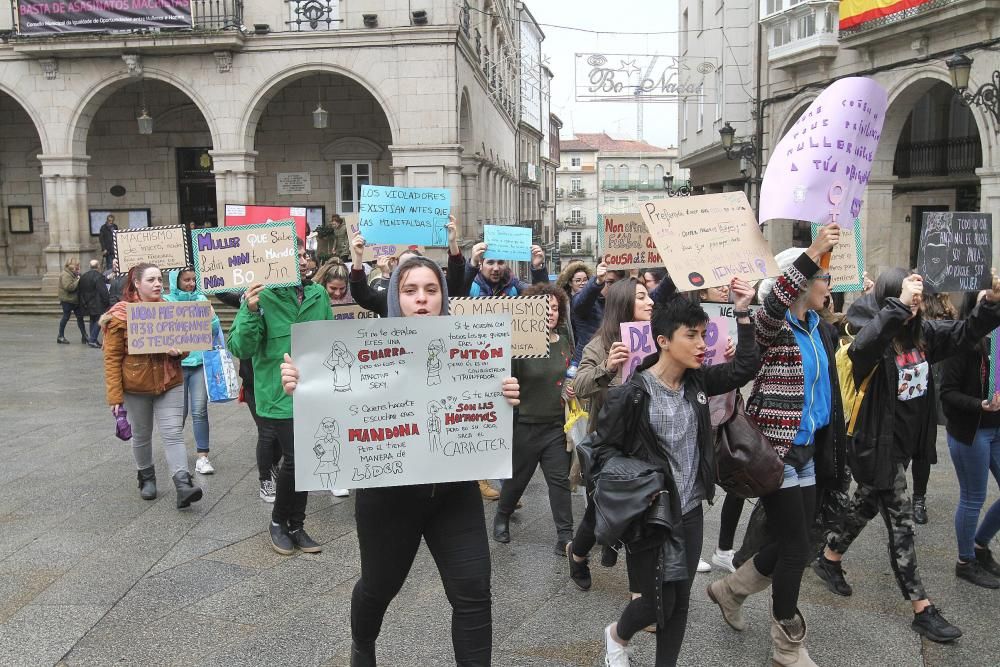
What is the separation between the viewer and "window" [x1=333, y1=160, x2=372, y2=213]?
80.2ft

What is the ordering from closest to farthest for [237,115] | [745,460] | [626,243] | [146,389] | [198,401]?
[745,460] → [146,389] → [626,243] → [198,401] → [237,115]

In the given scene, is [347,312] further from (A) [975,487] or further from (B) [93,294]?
(B) [93,294]

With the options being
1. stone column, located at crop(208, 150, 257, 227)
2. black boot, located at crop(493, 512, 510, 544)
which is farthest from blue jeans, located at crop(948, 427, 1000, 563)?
stone column, located at crop(208, 150, 257, 227)

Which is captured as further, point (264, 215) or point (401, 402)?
point (264, 215)

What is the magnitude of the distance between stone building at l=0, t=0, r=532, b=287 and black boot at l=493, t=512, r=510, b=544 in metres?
15.4

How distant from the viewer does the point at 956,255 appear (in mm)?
4988

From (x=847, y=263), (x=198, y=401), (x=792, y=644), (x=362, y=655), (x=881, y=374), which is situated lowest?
(x=792, y=644)

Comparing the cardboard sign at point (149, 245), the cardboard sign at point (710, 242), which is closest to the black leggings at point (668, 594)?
the cardboard sign at point (710, 242)

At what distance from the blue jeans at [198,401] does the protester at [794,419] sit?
503cm

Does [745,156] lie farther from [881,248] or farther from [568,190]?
[568,190]

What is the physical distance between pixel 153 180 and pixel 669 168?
300 ft

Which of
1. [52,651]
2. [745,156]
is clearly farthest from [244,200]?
[52,651]

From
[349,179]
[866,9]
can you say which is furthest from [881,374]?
[349,179]

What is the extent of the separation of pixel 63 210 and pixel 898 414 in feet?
71.3
